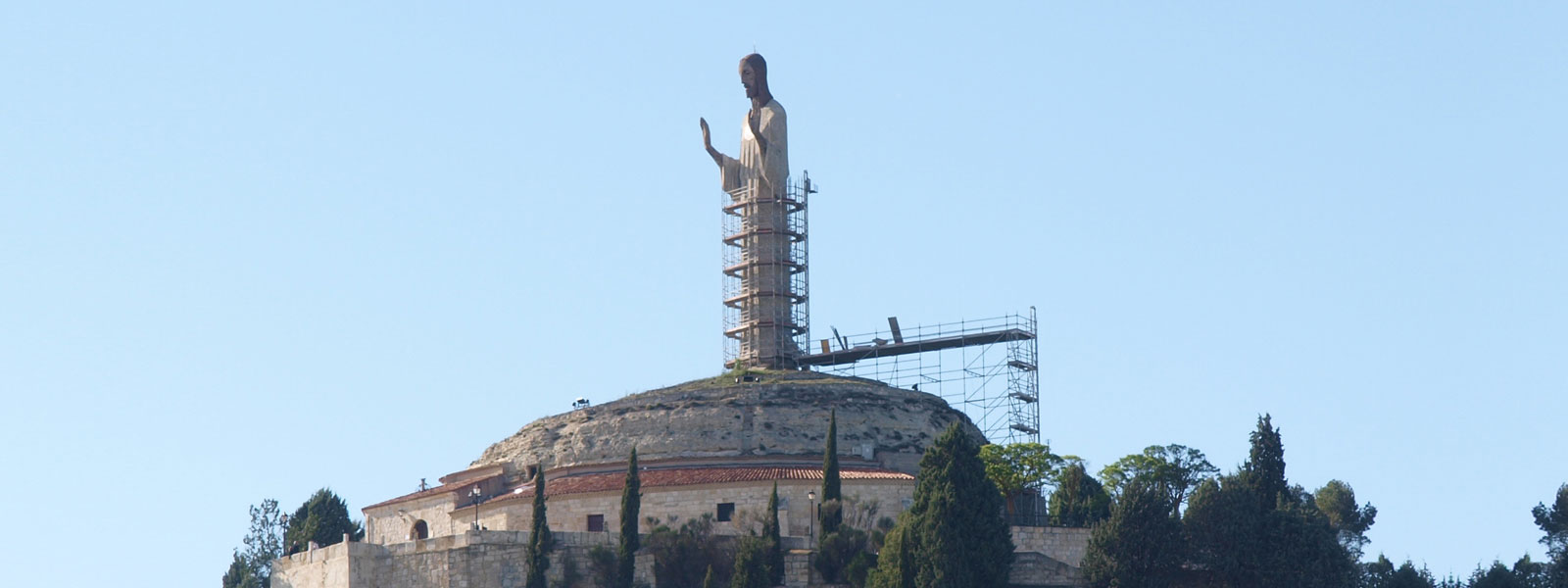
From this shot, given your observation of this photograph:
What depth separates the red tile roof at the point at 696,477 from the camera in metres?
72.8

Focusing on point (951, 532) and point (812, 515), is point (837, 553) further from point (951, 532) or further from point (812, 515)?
point (951, 532)

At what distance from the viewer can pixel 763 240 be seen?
9194cm

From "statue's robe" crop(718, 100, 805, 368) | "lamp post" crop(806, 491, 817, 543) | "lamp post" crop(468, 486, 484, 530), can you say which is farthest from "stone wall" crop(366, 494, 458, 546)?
"statue's robe" crop(718, 100, 805, 368)

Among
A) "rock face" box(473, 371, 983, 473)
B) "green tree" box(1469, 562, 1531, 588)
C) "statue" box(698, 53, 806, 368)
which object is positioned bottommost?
"green tree" box(1469, 562, 1531, 588)

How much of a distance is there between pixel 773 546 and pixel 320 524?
21610 mm

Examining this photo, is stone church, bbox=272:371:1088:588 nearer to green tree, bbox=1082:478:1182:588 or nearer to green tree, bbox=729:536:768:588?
green tree, bbox=729:536:768:588

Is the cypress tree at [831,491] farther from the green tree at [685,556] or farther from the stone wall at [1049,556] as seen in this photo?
the stone wall at [1049,556]

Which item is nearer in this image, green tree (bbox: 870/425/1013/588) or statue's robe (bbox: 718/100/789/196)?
green tree (bbox: 870/425/1013/588)

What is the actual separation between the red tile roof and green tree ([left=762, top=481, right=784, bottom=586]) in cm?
310

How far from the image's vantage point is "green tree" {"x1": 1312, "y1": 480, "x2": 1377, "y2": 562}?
84312 mm

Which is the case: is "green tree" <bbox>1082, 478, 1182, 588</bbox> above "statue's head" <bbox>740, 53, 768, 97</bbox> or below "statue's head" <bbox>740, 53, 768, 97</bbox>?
below

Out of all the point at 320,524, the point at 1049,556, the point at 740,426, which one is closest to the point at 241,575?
the point at 320,524

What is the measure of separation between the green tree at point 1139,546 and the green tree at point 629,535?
12.7 meters

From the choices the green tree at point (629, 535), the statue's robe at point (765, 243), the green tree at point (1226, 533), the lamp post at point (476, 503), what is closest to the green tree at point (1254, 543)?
the green tree at point (1226, 533)
